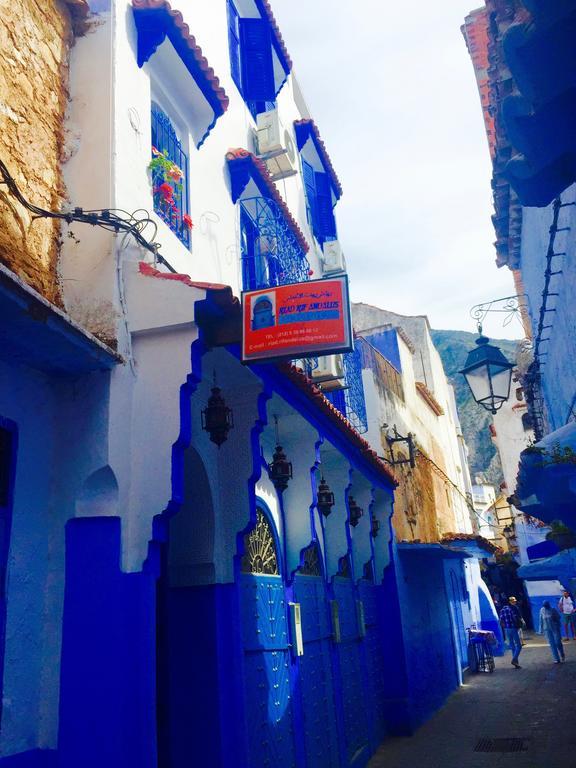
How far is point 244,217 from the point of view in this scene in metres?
9.08

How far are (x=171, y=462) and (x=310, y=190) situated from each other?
10.5m

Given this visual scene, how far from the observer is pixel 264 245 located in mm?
9352

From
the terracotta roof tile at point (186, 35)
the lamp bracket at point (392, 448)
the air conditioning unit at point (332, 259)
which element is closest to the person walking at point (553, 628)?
the lamp bracket at point (392, 448)

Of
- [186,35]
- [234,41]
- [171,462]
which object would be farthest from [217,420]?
[234,41]

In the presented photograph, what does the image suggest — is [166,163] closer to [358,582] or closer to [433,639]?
[358,582]

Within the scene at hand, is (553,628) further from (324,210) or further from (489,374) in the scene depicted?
(489,374)

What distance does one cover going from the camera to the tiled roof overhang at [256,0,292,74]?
10930mm

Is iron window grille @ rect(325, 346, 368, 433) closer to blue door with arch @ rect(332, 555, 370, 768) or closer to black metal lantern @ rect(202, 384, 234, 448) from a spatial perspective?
blue door with arch @ rect(332, 555, 370, 768)

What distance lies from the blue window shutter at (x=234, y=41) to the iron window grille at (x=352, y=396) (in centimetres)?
473

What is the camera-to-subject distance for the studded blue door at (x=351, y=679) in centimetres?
977

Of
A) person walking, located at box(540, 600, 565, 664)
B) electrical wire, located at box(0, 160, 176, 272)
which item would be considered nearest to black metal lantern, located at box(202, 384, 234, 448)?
electrical wire, located at box(0, 160, 176, 272)

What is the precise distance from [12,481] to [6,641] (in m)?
0.98

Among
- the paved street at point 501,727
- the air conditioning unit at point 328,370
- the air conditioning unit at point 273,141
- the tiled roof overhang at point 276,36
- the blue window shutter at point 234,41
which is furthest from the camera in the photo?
the tiled roof overhang at point 276,36

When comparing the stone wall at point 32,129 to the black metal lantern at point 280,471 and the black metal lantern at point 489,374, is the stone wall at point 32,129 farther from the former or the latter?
the black metal lantern at point 489,374
